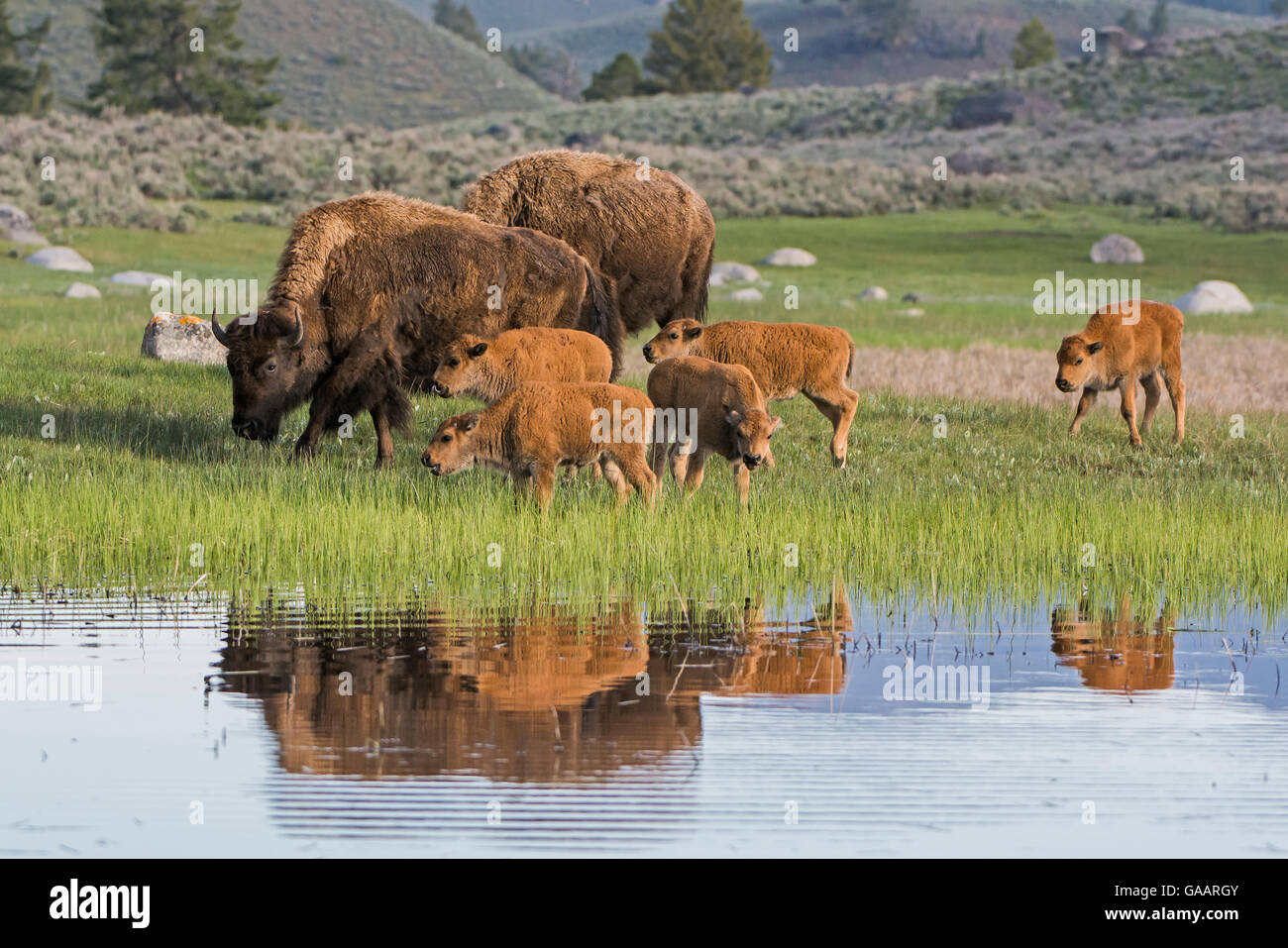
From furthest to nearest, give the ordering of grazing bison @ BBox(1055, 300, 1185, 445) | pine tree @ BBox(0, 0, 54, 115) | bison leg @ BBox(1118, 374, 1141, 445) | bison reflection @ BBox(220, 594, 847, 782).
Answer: pine tree @ BBox(0, 0, 54, 115) < bison leg @ BBox(1118, 374, 1141, 445) < grazing bison @ BBox(1055, 300, 1185, 445) < bison reflection @ BBox(220, 594, 847, 782)

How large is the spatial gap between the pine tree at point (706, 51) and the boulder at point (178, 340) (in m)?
91.9

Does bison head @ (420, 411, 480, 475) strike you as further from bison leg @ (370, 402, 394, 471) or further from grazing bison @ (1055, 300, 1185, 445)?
grazing bison @ (1055, 300, 1185, 445)

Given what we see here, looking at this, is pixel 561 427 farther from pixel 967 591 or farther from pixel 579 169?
pixel 579 169

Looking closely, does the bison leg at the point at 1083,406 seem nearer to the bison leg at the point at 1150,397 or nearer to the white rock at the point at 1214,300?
the bison leg at the point at 1150,397

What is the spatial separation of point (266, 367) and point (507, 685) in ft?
27.9

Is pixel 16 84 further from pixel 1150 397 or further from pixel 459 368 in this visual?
pixel 459 368

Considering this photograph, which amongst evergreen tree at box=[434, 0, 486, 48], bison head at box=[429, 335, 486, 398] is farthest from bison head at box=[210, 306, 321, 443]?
evergreen tree at box=[434, 0, 486, 48]

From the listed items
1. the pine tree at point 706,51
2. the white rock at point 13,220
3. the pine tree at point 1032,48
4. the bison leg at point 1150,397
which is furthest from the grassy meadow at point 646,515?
the pine tree at point 1032,48

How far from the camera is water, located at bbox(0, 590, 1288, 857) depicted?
5750 mm

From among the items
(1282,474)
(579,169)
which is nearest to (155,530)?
(579,169)

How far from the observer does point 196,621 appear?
9461 mm

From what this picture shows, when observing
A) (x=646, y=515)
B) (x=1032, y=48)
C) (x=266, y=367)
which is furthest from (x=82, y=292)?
(x=1032, y=48)

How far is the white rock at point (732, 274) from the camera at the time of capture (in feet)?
161

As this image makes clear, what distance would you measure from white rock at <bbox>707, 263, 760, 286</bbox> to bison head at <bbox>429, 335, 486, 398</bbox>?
114ft
